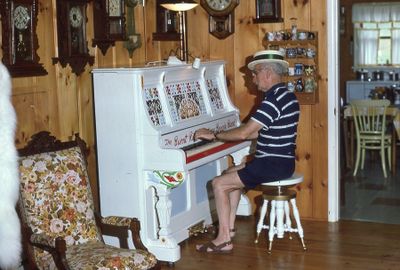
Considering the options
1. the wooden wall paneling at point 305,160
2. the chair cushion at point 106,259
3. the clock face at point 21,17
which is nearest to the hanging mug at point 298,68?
the wooden wall paneling at point 305,160

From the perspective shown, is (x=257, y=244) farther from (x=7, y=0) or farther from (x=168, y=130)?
(x=7, y=0)

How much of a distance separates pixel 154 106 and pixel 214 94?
→ 0.92 m

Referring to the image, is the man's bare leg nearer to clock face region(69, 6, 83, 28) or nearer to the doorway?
the doorway

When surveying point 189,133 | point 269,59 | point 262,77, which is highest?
point 269,59

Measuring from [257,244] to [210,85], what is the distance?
132 cm

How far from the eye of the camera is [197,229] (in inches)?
216

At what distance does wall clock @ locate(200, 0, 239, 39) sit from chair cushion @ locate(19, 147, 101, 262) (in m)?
2.17

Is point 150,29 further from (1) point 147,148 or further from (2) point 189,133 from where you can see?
(1) point 147,148

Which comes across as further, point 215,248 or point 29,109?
point 215,248

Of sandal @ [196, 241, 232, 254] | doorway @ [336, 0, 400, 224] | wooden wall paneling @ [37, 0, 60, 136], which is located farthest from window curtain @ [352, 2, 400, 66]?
wooden wall paneling @ [37, 0, 60, 136]

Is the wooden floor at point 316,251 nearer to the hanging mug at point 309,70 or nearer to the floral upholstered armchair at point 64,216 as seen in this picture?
the floral upholstered armchair at point 64,216

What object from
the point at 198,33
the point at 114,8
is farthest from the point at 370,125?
the point at 114,8

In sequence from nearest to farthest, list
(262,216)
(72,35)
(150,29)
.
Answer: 1. (72,35)
2. (262,216)
3. (150,29)

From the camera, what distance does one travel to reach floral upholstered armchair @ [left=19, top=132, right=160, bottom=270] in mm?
3717
